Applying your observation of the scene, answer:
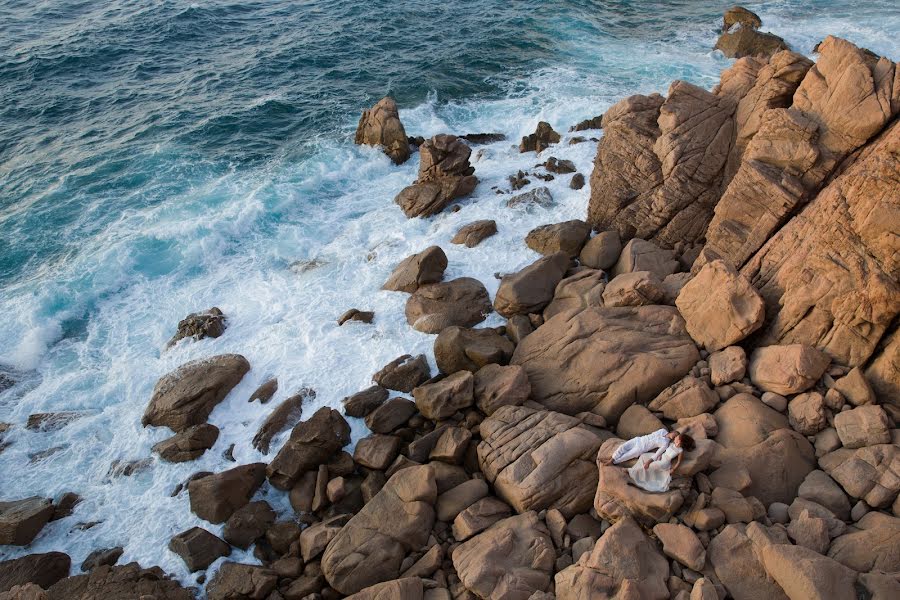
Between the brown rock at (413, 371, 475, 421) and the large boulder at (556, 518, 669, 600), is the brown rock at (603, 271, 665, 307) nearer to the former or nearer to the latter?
the brown rock at (413, 371, 475, 421)

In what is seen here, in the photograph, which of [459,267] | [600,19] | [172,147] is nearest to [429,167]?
[459,267]

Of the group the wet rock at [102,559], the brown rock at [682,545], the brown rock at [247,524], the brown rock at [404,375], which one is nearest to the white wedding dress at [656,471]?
the brown rock at [682,545]

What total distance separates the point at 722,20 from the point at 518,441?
40.3 meters

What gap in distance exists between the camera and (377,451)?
1558 cm

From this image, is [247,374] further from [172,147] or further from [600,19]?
[600,19]

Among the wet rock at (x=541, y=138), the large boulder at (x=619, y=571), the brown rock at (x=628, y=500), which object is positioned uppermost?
the wet rock at (x=541, y=138)

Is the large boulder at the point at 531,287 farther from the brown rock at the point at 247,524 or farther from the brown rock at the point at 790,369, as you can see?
the brown rock at the point at 247,524

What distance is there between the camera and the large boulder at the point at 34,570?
46.3 feet

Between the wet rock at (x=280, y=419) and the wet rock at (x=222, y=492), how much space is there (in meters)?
1.13

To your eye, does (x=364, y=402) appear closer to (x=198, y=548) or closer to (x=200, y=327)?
(x=198, y=548)

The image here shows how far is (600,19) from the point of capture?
43.7m

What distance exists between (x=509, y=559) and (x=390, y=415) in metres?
5.61

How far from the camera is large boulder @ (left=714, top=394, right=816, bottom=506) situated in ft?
40.6

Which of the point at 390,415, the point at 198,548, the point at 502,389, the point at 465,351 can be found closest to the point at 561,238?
the point at 465,351
